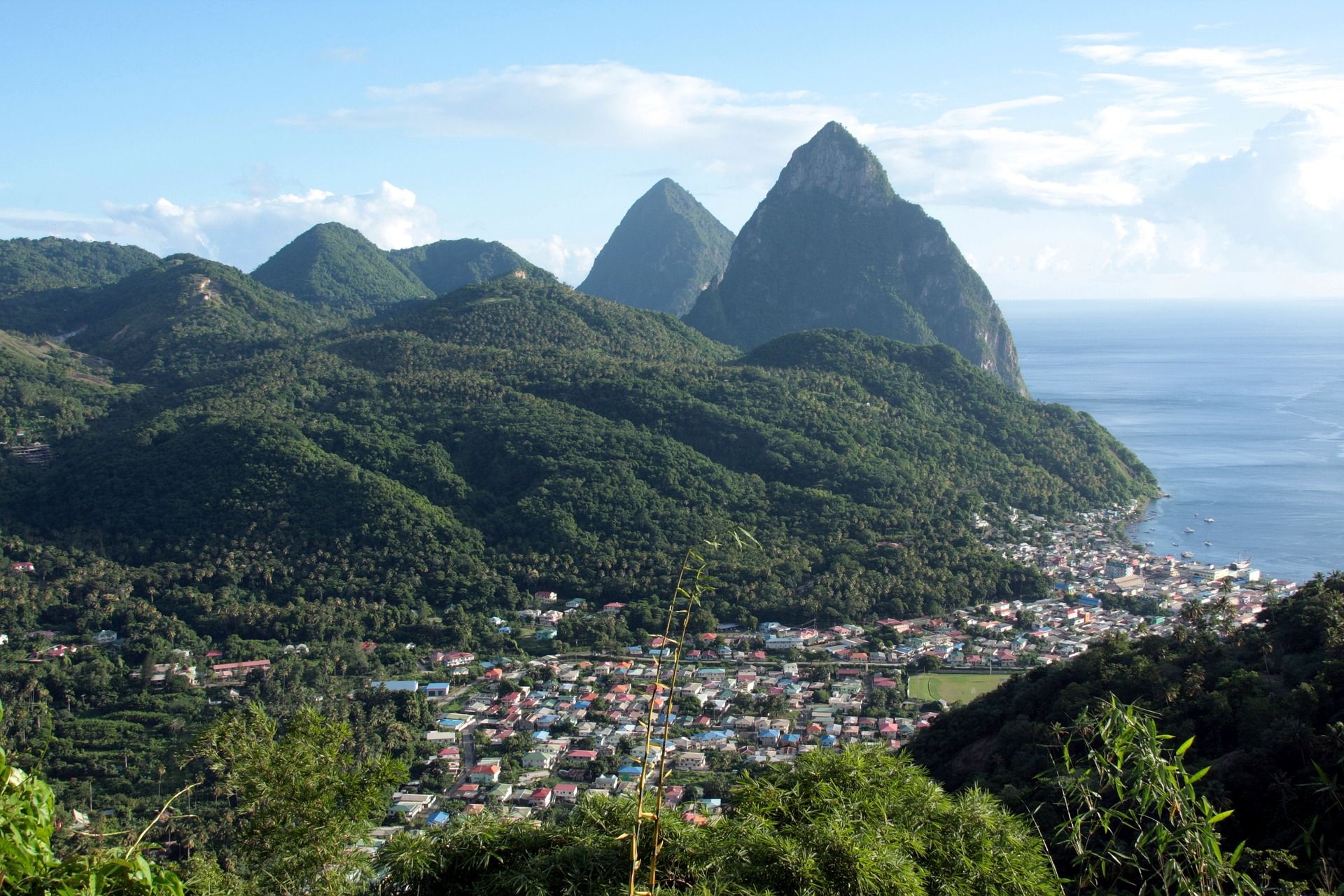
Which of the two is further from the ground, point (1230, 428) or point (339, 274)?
point (339, 274)

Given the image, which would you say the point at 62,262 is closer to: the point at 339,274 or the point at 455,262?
the point at 339,274

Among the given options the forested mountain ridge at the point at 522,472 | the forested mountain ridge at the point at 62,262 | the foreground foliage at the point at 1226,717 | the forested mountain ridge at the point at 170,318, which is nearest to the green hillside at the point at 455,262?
the forested mountain ridge at the point at 62,262

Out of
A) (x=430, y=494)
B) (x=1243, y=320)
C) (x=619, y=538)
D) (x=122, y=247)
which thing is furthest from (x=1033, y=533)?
(x=1243, y=320)

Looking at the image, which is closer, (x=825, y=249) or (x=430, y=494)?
(x=430, y=494)

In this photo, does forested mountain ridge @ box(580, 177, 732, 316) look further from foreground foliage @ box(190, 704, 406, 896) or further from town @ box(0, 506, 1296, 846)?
foreground foliage @ box(190, 704, 406, 896)

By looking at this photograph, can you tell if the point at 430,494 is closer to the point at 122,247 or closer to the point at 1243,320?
the point at 122,247

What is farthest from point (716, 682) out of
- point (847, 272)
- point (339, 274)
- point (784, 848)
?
point (339, 274)
